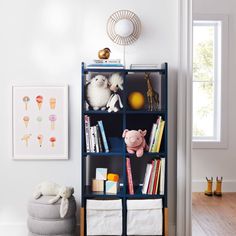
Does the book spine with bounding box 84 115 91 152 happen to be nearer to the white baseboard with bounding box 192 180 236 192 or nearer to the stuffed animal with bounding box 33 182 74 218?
the stuffed animal with bounding box 33 182 74 218

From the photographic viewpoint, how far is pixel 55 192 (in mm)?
2816

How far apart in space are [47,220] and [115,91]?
3.36 ft

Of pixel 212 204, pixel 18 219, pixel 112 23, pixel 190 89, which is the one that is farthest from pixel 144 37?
pixel 212 204

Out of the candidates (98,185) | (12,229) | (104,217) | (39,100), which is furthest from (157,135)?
(12,229)

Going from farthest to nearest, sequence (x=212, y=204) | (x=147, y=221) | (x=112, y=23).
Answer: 1. (x=212, y=204)
2. (x=112, y=23)
3. (x=147, y=221)

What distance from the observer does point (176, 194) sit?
9.90ft

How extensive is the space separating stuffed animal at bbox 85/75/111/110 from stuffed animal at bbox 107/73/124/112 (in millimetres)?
36

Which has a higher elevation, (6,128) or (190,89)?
(190,89)

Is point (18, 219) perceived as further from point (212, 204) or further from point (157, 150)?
point (212, 204)

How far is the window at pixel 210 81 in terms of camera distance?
475 cm

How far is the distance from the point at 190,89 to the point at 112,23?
30.3 inches

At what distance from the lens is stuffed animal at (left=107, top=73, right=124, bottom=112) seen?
8.95 feet

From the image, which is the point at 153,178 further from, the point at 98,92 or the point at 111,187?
the point at 98,92

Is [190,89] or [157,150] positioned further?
[190,89]
